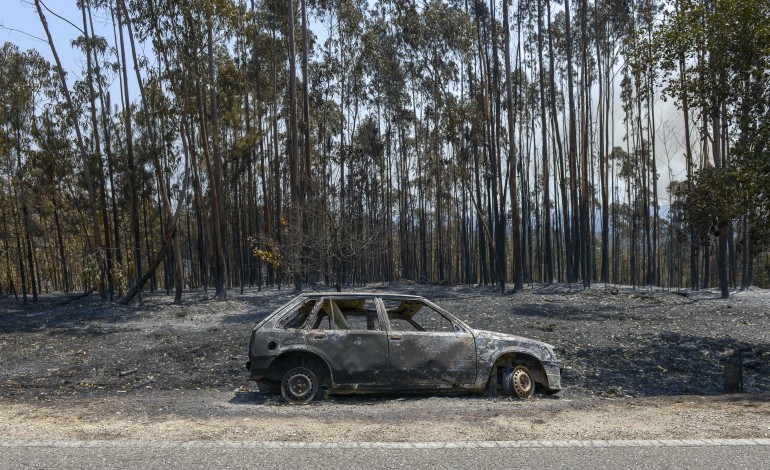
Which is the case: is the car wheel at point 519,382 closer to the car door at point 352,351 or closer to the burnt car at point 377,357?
the burnt car at point 377,357

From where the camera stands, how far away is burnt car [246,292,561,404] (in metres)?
9.57

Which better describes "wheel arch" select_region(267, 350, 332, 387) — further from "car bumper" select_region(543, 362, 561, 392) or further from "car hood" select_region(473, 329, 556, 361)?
"car bumper" select_region(543, 362, 561, 392)

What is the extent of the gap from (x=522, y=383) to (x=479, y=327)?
8656 millimetres

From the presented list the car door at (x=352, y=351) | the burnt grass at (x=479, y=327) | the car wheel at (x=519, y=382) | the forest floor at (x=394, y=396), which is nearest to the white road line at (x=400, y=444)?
the forest floor at (x=394, y=396)

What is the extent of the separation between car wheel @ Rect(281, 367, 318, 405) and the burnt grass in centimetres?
257

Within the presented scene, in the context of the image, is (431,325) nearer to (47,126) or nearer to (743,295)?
(743,295)

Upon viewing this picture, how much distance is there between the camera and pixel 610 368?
13.6 meters

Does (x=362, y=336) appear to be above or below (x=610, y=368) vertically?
above

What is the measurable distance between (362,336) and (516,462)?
4039mm

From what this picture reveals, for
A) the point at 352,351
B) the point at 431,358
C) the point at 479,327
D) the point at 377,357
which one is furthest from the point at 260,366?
the point at 479,327

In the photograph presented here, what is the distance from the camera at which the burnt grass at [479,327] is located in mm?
12672

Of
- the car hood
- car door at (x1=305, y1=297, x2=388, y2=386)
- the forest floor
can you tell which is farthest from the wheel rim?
car door at (x1=305, y1=297, x2=388, y2=386)

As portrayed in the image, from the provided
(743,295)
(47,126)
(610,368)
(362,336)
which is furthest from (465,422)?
(47,126)

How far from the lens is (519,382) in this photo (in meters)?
9.92
